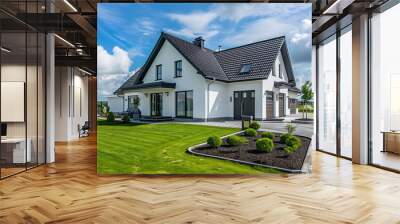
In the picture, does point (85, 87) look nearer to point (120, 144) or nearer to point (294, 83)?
point (120, 144)

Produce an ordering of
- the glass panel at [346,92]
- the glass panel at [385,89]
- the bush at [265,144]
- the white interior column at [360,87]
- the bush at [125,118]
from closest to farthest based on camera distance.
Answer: the bush at [265,144] → the bush at [125,118] → the glass panel at [385,89] → the white interior column at [360,87] → the glass panel at [346,92]

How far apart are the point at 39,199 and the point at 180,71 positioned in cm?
282

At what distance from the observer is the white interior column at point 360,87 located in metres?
6.12

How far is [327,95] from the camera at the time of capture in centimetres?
797

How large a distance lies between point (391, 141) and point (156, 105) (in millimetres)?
4262

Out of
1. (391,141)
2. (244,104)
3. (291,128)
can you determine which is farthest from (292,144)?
(391,141)

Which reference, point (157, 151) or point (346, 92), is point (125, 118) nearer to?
point (157, 151)

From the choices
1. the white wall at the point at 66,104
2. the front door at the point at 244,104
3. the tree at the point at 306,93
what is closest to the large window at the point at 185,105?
the front door at the point at 244,104

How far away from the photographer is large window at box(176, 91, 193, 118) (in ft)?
17.3

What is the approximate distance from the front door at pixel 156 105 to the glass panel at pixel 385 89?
4.03m

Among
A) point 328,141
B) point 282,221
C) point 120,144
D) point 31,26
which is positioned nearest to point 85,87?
point 31,26

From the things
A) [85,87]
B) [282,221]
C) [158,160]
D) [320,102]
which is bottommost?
[282,221]

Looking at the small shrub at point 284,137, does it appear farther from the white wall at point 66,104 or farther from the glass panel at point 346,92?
the white wall at point 66,104

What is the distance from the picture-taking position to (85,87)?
1312cm
